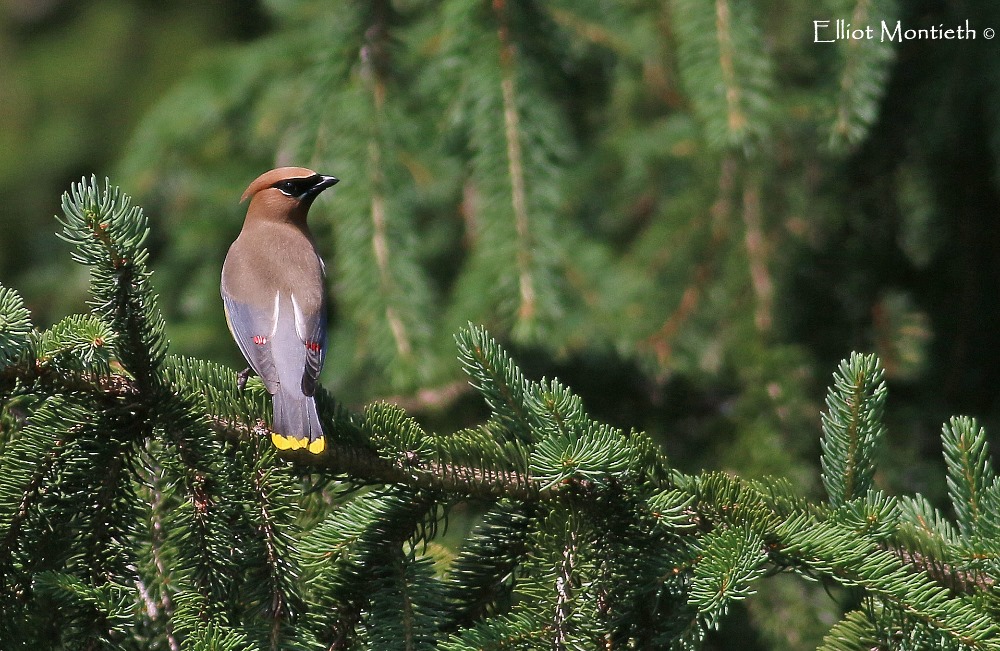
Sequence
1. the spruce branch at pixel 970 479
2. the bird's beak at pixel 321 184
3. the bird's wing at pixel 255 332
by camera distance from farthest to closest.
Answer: the bird's beak at pixel 321 184, the bird's wing at pixel 255 332, the spruce branch at pixel 970 479

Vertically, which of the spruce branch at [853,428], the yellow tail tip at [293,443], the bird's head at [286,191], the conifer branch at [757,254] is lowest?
the conifer branch at [757,254]

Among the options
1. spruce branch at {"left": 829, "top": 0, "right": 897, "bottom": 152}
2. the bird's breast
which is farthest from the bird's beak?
spruce branch at {"left": 829, "top": 0, "right": 897, "bottom": 152}

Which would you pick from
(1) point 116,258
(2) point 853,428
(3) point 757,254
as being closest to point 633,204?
(3) point 757,254

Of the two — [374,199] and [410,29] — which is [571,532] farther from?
[410,29]

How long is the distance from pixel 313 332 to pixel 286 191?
2.80 ft

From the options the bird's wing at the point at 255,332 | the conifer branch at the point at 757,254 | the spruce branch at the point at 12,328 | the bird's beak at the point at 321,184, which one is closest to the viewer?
the spruce branch at the point at 12,328

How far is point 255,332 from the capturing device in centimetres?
274

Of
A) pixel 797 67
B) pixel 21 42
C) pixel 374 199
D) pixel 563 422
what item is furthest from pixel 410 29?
pixel 21 42

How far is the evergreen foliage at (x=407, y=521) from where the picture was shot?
1.69m

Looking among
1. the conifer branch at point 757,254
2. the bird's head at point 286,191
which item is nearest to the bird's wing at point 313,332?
the bird's head at point 286,191

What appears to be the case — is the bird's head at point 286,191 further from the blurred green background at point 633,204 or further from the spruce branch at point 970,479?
the spruce branch at point 970,479

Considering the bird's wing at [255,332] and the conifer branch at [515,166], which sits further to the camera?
the conifer branch at [515,166]

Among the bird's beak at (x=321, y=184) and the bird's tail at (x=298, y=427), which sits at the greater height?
the bird's beak at (x=321, y=184)

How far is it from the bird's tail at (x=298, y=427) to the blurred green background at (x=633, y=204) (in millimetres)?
1133
